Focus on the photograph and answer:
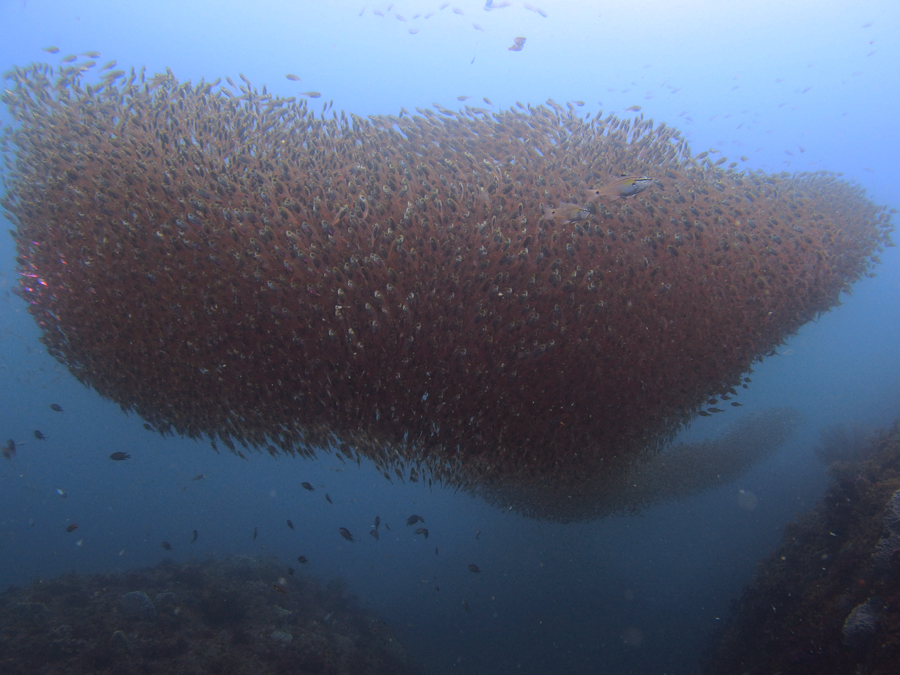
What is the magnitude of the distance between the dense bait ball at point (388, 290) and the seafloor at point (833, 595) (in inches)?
98.9

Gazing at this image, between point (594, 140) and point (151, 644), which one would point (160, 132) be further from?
point (151, 644)

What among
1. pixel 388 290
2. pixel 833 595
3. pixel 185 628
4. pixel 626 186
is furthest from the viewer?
pixel 185 628

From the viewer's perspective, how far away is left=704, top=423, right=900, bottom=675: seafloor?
4.07m

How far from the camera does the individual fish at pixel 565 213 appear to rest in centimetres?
435

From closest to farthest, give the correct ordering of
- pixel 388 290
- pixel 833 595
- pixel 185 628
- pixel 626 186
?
pixel 388 290 < pixel 626 186 < pixel 833 595 < pixel 185 628

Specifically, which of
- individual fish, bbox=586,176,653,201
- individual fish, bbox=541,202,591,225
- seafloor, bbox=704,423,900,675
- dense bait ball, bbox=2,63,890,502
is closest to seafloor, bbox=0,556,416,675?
dense bait ball, bbox=2,63,890,502

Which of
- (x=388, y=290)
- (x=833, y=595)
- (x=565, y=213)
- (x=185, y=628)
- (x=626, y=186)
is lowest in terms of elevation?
(x=185, y=628)

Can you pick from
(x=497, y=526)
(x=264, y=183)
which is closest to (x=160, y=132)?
(x=264, y=183)

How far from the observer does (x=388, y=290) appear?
4117 millimetres

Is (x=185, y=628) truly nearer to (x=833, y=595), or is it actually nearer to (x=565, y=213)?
(x=565, y=213)

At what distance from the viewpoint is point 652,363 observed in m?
4.66

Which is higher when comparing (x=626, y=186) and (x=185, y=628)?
(x=626, y=186)

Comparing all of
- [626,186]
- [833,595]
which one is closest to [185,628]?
[833,595]

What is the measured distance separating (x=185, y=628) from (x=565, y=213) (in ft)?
42.8
